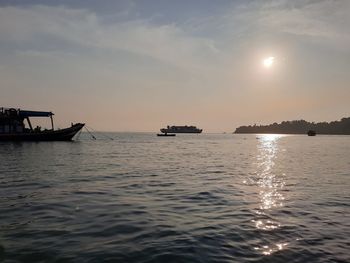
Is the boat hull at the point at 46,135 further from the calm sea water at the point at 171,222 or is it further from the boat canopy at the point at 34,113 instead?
the calm sea water at the point at 171,222

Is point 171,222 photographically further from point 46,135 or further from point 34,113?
point 46,135

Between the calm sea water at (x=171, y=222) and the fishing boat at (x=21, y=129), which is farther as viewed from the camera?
the fishing boat at (x=21, y=129)

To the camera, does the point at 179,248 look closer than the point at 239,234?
Yes

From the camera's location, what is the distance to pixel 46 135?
Answer: 80750mm

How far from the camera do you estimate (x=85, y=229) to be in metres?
10.8

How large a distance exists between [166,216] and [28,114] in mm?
73260

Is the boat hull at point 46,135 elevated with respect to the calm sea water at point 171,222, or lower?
elevated

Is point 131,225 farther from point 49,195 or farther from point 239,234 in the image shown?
point 49,195

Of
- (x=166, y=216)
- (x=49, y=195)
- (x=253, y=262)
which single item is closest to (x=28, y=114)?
(x=49, y=195)

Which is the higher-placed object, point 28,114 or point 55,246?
point 28,114

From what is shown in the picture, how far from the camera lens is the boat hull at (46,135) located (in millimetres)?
75688

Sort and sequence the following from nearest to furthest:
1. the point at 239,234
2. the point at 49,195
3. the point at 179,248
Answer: the point at 179,248 < the point at 239,234 < the point at 49,195

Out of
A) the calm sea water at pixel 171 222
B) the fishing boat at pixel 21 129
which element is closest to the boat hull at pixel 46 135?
the fishing boat at pixel 21 129

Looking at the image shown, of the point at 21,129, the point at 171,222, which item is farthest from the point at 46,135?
the point at 171,222
